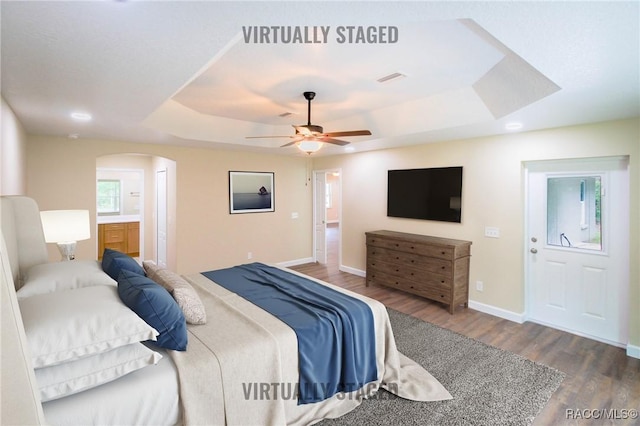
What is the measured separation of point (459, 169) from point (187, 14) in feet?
13.3

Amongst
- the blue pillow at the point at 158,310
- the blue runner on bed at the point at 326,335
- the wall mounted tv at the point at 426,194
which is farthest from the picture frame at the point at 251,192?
the blue pillow at the point at 158,310

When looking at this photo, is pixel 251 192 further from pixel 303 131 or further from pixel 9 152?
pixel 9 152

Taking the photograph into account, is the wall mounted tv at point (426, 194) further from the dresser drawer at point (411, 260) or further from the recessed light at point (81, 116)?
the recessed light at point (81, 116)

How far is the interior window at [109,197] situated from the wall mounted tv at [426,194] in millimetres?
5631

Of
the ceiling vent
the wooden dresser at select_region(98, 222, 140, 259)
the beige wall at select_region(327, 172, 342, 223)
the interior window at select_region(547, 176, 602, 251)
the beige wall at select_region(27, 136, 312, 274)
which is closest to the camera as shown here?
the ceiling vent

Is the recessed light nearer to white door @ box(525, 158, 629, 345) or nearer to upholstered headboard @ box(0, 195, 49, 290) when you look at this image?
upholstered headboard @ box(0, 195, 49, 290)

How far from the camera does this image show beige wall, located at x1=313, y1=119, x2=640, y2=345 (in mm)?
3189

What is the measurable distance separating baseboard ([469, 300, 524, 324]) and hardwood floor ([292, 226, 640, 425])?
0.30 feet

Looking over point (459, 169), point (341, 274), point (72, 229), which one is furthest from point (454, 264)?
point (72, 229)

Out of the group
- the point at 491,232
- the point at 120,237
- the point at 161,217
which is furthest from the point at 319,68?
the point at 120,237

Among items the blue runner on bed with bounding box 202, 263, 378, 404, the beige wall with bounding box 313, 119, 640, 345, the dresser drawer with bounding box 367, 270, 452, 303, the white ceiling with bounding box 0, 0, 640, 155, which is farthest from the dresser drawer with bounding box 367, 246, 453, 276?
the blue runner on bed with bounding box 202, 263, 378, 404

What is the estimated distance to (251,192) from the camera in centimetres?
616

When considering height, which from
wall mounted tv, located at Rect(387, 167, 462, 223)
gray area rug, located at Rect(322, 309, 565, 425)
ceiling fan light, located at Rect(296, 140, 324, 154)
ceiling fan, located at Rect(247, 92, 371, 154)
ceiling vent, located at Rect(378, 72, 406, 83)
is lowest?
gray area rug, located at Rect(322, 309, 565, 425)

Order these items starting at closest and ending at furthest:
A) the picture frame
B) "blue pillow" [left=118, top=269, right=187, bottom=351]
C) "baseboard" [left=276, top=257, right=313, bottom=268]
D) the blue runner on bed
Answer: "blue pillow" [left=118, top=269, right=187, bottom=351] < the blue runner on bed < the picture frame < "baseboard" [left=276, top=257, right=313, bottom=268]
